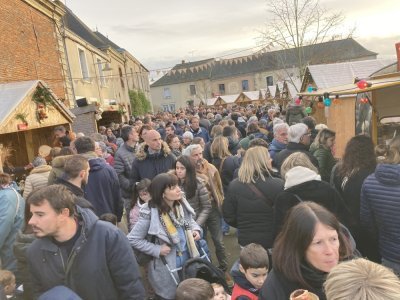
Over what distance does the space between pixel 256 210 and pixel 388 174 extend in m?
1.27

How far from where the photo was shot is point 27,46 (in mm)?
11656

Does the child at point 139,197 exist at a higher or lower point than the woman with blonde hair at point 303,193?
lower

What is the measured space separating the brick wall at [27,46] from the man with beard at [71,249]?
8.76 metres

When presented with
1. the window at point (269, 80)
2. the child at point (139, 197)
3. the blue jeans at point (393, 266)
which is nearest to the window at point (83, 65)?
the child at point (139, 197)

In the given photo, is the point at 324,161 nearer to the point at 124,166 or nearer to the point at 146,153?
the point at 146,153

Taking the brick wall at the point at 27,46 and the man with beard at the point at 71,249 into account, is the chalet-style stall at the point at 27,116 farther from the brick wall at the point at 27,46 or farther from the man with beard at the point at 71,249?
the man with beard at the point at 71,249

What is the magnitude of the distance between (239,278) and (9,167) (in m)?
6.53

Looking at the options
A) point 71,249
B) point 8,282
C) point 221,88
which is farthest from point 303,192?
point 221,88

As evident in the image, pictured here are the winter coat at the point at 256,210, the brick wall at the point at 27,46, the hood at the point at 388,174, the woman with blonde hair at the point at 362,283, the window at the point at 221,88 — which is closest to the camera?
the woman with blonde hair at the point at 362,283

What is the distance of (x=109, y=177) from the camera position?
4.66 m

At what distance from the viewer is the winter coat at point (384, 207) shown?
9.72 ft

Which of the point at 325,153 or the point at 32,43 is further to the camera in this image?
the point at 32,43

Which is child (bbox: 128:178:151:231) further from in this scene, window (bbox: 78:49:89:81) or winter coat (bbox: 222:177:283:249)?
window (bbox: 78:49:89:81)

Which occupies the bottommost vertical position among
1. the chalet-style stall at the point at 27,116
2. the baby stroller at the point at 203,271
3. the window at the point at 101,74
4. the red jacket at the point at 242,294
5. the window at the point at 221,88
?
the red jacket at the point at 242,294
